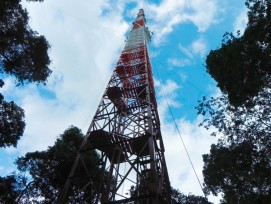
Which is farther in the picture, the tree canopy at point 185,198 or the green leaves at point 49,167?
the tree canopy at point 185,198

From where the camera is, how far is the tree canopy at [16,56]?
9.44 m

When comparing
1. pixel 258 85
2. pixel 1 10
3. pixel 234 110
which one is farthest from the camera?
pixel 234 110

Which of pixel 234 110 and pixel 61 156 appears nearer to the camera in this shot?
pixel 234 110

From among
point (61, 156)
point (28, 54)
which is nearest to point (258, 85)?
point (28, 54)

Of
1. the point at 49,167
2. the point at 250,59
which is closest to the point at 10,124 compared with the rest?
the point at 49,167

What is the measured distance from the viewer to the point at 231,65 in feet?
32.4

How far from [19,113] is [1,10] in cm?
353

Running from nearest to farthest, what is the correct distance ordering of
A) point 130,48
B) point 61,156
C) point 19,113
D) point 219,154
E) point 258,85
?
point 258,85 → point 19,113 → point 219,154 → point 61,156 → point 130,48

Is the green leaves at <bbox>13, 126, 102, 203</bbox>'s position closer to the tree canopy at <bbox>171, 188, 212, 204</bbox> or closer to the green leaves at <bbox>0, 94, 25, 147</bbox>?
the green leaves at <bbox>0, 94, 25, 147</bbox>

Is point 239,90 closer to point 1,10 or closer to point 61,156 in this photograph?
point 1,10

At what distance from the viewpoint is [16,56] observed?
991cm

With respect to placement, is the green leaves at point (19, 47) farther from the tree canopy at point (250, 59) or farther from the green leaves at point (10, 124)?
the tree canopy at point (250, 59)

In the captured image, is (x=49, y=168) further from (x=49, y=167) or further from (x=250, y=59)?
(x=250, y=59)

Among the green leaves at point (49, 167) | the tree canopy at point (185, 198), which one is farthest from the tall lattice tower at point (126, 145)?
the tree canopy at point (185, 198)
